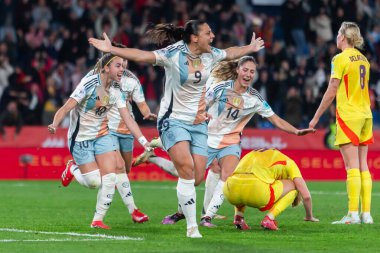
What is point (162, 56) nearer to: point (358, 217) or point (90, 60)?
point (358, 217)

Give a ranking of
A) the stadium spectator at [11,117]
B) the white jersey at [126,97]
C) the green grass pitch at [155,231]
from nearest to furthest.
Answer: the green grass pitch at [155,231]
the white jersey at [126,97]
the stadium spectator at [11,117]

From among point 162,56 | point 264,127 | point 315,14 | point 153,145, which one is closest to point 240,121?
point 153,145

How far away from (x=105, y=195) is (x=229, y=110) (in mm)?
2108

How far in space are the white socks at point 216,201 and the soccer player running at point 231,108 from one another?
0.07 metres

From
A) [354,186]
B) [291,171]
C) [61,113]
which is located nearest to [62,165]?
[61,113]

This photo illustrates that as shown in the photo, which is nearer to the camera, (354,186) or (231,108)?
(354,186)

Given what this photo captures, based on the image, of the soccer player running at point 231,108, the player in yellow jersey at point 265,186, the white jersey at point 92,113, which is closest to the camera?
the player in yellow jersey at point 265,186

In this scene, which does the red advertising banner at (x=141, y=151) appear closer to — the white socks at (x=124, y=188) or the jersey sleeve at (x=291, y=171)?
the white socks at (x=124, y=188)

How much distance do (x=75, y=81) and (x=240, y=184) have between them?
46.5 feet

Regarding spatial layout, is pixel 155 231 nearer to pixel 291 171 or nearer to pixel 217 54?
pixel 291 171

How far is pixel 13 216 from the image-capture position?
14.3 metres

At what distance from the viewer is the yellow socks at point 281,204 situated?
12.4 meters

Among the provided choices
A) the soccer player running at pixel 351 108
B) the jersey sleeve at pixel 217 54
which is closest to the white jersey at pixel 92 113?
the jersey sleeve at pixel 217 54

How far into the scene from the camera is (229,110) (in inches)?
542
